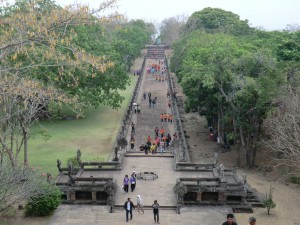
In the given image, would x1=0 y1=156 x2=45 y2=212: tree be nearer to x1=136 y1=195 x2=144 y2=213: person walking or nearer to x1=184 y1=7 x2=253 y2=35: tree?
x1=136 y1=195 x2=144 y2=213: person walking

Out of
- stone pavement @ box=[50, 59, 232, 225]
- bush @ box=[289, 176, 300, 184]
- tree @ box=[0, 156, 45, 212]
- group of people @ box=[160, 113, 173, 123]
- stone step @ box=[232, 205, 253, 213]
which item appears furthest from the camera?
group of people @ box=[160, 113, 173, 123]

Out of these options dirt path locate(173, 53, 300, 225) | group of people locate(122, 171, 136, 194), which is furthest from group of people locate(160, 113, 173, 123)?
group of people locate(122, 171, 136, 194)

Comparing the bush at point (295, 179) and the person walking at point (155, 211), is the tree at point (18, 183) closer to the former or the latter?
the person walking at point (155, 211)

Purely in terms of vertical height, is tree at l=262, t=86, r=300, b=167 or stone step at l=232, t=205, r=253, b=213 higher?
tree at l=262, t=86, r=300, b=167

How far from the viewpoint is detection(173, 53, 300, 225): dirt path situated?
23672 mm

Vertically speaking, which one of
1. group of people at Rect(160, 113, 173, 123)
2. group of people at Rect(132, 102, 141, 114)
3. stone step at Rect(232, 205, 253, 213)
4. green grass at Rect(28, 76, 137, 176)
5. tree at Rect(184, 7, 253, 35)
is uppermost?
tree at Rect(184, 7, 253, 35)

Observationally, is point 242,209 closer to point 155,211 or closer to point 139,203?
point 155,211

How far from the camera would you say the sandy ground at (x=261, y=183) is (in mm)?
23703

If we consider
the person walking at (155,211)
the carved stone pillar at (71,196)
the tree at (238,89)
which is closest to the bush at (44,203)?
the carved stone pillar at (71,196)

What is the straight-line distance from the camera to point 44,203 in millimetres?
22406

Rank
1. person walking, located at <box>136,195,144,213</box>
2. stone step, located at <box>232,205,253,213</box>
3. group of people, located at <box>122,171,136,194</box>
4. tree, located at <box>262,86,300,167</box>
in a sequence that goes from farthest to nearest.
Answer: tree, located at <box>262,86,300,167</box>
group of people, located at <box>122,171,136,194</box>
stone step, located at <box>232,205,253,213</box>
person walking, located at <box>136,195,144,213</box>

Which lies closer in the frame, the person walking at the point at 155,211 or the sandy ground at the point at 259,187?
the person walking at the point at 155,211

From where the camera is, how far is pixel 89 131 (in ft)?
139

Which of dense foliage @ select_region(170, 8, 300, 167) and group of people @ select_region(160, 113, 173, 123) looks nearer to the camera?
dense foliage @ select_region(170, 8, 300, 167)
